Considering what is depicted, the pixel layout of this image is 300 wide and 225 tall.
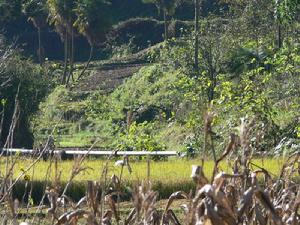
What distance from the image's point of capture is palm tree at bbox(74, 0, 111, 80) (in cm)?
4238

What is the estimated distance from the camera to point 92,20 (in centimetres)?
4306

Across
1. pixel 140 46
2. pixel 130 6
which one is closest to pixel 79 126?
pixel 140 46

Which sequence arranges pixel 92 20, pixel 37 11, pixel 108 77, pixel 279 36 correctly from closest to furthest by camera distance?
pixel 279 36, pixel 108 77, pixel 92 20, pixel 37 11

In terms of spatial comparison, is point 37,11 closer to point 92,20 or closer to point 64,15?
point 64,15

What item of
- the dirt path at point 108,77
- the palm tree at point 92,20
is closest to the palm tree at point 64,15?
the palm tree at point 92,20

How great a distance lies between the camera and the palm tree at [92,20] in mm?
42375

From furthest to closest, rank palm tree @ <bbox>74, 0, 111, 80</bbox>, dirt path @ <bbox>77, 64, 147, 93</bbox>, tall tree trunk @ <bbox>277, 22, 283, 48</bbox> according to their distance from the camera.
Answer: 1. palm tree @ <bbox>74, 0, 111, 80</bbox>
2. dirt path @ <bbox>77, 64, 147, 93</bbox>
3. tall tree trunk @ <bbox>277, 22, 283, 48</bbox>

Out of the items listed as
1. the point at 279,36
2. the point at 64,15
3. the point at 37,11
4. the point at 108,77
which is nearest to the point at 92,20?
the point at 64,15

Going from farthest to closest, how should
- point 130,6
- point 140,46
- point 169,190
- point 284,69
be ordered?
point 130,6 < point 140,46 < point 284,69 < point 169,190

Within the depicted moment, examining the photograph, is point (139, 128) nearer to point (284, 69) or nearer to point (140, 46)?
point (284, 69)

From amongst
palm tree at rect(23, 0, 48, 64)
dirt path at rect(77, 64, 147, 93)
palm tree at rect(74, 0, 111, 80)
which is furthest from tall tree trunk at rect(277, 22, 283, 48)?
palm tree at rect(23, 0, 48, 64)

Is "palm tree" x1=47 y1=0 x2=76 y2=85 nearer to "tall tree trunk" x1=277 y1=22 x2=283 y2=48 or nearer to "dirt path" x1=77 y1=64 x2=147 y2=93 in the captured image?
"dirt path" x1=77 y1=64 x2=147 y2=93

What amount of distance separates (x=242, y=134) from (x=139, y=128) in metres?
19.1

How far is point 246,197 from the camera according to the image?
2.45m
